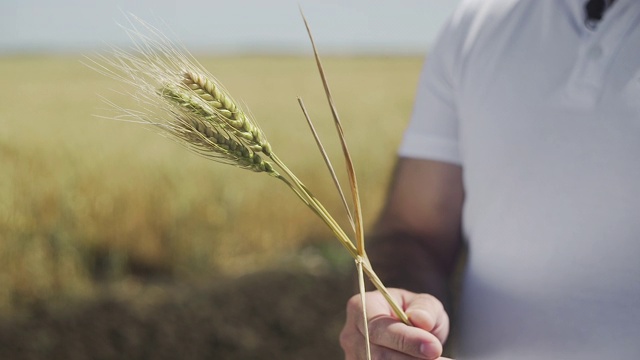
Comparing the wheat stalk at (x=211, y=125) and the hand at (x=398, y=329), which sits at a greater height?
the wheat stalk at (x=211, y=125)

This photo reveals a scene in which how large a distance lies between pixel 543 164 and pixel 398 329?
375 mm

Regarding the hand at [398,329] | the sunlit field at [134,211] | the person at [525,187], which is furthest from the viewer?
the sunlit field at [134,211]

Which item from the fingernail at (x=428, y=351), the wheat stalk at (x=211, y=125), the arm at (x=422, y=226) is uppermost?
the wheat stalk at (x=211, y=125)

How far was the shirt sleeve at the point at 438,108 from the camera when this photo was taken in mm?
1136

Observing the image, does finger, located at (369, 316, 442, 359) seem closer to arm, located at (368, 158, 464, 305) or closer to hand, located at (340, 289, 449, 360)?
hand, located at (340, 289, 449, 360)

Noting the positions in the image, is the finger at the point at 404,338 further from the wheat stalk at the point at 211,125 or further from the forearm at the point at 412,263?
the forearm at the point at 412,263

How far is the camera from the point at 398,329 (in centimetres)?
74

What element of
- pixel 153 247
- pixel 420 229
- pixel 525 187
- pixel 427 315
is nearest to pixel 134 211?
pixel 153 247

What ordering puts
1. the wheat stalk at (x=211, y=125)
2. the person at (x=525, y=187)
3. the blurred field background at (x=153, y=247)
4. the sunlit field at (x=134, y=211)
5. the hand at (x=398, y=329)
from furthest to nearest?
the sunlit field at (x=134, y=211) → the blurred field background at (x=153, y=247) → the person at (x=525, y=187) → the hand at (x=398, y=329) → the wheat stalk at (x=211, y=125)

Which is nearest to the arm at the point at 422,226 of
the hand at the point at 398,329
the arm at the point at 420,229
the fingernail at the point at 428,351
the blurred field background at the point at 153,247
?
the arm at the point at 420,229

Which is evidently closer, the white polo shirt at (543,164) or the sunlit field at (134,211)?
the white polo shirt at (543,164)

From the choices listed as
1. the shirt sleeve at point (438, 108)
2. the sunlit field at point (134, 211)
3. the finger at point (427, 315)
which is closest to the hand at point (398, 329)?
the finger at point (427, 315)

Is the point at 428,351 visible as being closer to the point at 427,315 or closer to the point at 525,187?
the point at 427,315

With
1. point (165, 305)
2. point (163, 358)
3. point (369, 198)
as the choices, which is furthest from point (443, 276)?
point (369, 198)
